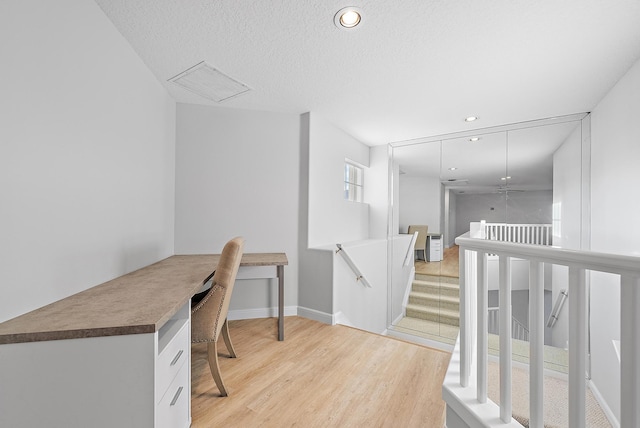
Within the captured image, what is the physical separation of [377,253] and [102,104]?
3.57m

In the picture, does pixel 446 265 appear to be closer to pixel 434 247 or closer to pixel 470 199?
pixel 434 247

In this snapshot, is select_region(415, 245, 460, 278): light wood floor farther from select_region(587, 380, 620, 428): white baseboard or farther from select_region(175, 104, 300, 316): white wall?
select_region(175, 104, 300, 316): white wall

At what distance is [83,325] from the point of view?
979 mm

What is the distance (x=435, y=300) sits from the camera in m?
4.05

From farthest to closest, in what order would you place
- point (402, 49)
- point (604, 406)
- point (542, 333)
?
point (604, 406)
point (402, 49)
point (542, 333)

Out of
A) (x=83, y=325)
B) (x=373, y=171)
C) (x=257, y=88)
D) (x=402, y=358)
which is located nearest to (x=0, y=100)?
(x=83, y=325)

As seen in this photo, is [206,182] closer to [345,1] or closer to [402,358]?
[345,1]

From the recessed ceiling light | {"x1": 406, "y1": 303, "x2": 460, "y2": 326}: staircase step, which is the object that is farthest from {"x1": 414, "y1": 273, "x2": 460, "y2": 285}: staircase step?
the recessed ceiling light

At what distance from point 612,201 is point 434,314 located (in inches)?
100

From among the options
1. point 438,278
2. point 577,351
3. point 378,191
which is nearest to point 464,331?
point 577,351

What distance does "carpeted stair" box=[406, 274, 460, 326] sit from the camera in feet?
12.6

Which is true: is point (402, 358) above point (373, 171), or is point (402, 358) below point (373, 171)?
below

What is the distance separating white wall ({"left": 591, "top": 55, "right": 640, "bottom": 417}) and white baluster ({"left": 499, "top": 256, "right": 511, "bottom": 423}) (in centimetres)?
175

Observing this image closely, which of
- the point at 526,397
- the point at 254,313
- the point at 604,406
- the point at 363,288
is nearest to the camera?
the point at 526,397
